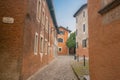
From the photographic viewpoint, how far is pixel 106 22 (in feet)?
20.1

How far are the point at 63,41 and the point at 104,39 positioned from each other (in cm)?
5553

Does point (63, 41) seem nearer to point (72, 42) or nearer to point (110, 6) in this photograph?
point (72, 42)

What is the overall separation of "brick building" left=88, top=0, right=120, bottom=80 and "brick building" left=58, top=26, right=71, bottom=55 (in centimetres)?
5257

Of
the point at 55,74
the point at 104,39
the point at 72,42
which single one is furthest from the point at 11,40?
the point at 72,42

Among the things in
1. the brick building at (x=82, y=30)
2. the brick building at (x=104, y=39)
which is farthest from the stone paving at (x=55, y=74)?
the brick building at (x=82, y=30)

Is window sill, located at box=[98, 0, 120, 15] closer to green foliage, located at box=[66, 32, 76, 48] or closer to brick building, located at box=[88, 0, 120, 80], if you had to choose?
brick building, located at box=[88, 0, 120, 80]

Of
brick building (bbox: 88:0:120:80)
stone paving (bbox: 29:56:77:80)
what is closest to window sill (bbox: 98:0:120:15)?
brick building (bbox: 88:0:120:80)

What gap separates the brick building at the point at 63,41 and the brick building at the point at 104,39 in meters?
52.6

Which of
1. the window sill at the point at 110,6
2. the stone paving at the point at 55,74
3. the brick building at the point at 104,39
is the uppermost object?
the window sill at the point at 110,6

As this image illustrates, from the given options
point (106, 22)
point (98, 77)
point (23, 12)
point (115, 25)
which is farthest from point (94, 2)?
point (23, 12)

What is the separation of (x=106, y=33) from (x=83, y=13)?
2855 centimetres

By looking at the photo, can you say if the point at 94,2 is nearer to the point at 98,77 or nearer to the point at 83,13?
the point at 98,77

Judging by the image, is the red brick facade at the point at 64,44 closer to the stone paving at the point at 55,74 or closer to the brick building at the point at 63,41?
the brick building at the point at 63,41

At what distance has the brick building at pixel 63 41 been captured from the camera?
2387 inches
